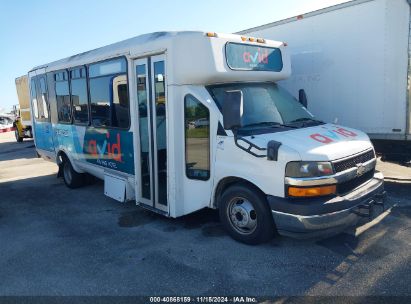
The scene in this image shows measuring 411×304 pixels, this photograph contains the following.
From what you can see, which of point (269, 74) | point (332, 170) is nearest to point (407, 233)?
point (332, 170)

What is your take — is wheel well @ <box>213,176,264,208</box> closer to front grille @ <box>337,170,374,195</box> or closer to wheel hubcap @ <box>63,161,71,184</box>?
front grille @ <box>337,170,374,195</box>

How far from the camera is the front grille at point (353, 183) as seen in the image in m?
4.30

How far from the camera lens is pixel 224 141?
464cm

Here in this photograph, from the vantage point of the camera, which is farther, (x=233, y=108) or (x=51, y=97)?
(x=51, y=97)

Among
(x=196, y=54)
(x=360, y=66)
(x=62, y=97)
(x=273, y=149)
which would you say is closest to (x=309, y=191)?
(x=273, y=149)

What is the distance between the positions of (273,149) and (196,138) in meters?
1.25

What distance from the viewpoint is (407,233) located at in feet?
16.4

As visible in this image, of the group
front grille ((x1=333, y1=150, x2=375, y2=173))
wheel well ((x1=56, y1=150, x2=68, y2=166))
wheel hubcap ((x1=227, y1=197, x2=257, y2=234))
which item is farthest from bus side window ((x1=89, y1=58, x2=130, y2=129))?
front grille ((x1=333, y1=150, x2=375, y2=173))

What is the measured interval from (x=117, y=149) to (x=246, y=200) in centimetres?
272

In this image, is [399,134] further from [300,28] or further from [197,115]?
[197,115]

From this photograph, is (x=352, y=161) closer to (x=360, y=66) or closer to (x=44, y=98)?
(x=360, y=66)

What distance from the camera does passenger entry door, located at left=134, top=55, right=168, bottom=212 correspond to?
17.2 ft

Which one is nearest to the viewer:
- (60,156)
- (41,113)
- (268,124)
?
(268,124)

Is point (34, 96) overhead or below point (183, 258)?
overhead
